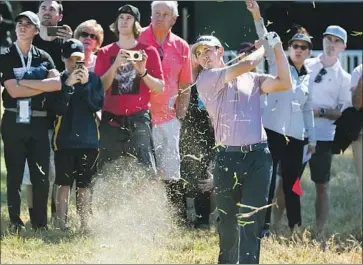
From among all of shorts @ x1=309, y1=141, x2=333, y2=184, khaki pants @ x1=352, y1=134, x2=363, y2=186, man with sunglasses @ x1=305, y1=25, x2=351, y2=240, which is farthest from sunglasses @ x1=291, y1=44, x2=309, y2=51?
khaki pants @ x1=352, y1=134, x2=363, y2=186

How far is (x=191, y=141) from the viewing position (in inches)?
318

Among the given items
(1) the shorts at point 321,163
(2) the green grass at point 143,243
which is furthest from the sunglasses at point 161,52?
(1) the shorts at point 321,163

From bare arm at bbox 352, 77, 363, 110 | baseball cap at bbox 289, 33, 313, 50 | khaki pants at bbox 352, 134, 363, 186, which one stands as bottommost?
khaki pants at bbox 352, 134, 363, 186

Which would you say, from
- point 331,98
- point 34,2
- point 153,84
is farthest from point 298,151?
point 34,2

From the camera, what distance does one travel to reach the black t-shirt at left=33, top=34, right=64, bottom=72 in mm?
8367

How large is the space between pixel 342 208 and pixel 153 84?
3.28 meters

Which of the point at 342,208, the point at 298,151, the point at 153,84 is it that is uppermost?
the point at 153,84

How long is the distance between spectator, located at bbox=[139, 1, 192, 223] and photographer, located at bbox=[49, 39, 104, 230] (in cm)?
57

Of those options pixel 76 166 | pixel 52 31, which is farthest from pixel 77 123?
pixel 52 31

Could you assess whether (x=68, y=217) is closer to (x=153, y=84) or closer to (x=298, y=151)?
(x=153, y=84)

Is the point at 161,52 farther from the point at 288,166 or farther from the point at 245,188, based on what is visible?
the point at 245,188

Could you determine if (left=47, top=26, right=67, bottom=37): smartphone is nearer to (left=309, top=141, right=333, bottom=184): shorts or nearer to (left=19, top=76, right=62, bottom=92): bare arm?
(left=19, top=76, right=62, bottom=92): bare arm

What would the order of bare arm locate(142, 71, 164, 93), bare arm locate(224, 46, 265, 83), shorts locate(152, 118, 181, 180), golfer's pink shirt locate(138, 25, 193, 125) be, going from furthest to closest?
1. golfer's pink shirt locate(138, 25, 193, 125)
2. shorts locate(152, 118, 181, 180)
3. bare arm locate(142, 71, 164, 93)
4. bare arm locate(224, 46, 265, 83)

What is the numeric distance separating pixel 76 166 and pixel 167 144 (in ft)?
2.85
